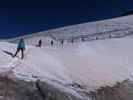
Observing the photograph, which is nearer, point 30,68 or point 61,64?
point 30,68

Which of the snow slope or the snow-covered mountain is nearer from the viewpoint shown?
the snow-covered mountain

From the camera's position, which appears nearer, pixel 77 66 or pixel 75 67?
pixel 75 67

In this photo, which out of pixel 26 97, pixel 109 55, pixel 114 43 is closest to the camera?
pixel 26 97

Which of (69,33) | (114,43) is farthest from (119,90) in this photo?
(69,33)

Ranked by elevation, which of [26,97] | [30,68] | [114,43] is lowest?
[26,97]

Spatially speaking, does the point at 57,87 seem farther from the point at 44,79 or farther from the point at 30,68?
the point at 30,68

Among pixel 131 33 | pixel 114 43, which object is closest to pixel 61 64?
pixel 114 43

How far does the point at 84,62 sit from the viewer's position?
21.6m

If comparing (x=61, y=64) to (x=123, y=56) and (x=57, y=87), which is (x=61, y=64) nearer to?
(x=57, y=87)

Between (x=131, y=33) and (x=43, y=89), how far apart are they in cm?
2406

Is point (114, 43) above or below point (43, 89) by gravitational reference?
above

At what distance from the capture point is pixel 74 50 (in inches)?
1033

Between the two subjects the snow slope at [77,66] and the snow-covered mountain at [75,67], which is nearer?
the snow-covered mountain at [75,67]

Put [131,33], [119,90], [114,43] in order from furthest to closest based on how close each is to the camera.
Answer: [131,33], [114,43], [119,90]
